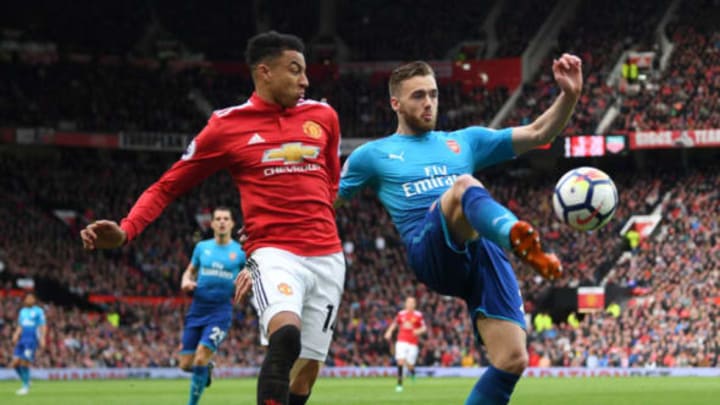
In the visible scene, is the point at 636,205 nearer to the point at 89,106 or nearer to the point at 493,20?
the point at 493,20

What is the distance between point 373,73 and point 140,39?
10384mm

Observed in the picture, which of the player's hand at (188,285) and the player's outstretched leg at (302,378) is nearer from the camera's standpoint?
the player's outstretched leg at (302,378)

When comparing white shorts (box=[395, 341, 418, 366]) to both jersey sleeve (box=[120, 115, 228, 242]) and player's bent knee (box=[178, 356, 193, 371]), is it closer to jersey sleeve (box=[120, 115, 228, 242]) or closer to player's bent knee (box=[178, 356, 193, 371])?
player's bent knee (box=[178, 356, 193, 371])

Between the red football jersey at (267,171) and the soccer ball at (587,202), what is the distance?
1.53 meters

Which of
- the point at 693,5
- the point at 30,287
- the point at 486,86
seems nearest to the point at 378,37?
the point at 486,86

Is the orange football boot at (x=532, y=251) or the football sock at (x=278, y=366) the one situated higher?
the orange football boot at (x=532, y=251)

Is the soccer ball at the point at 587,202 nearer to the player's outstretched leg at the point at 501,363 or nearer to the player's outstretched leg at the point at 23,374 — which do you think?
the player's outstretched leg at the point at 501,363

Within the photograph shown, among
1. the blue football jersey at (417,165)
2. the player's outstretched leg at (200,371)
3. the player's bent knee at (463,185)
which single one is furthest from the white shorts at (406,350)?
the player's bent knee at (463,185)

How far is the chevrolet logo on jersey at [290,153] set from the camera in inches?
289

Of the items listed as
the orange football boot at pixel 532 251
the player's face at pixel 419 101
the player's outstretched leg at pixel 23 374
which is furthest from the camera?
the player's outstretched leg at pixel 23 374

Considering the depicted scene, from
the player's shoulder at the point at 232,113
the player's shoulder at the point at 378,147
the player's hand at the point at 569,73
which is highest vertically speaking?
the player's hand at the point at 569,73

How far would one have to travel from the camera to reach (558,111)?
7.80m

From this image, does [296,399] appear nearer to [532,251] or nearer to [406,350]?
[532,251]

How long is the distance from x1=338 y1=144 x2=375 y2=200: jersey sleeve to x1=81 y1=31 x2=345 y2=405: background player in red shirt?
715 mm
